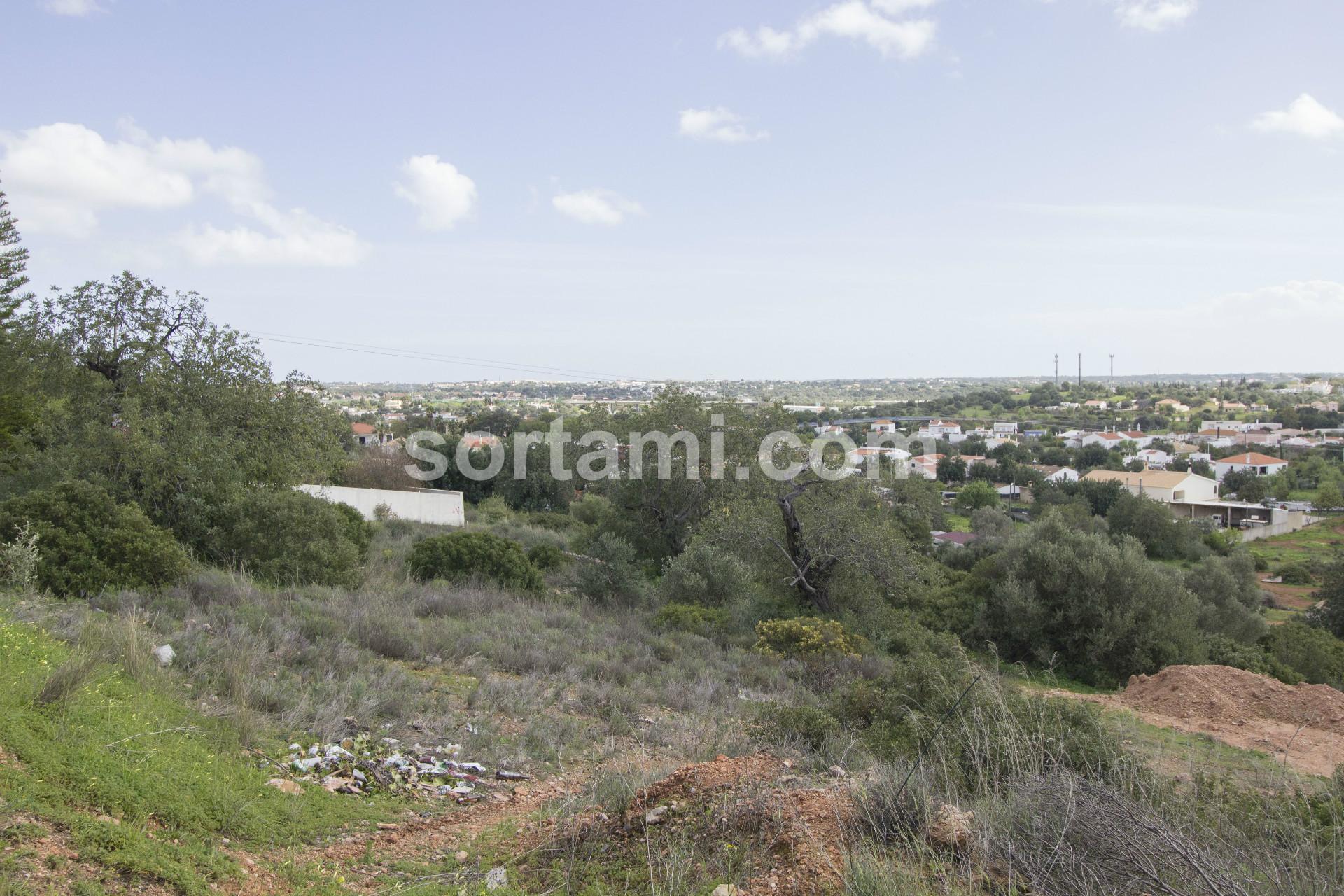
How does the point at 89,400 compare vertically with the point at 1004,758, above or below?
above

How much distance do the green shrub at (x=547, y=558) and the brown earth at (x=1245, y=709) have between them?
951 centimetres

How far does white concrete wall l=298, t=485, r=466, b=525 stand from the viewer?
21.6 meters

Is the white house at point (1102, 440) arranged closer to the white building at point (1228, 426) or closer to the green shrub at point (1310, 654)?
the white building at point (1228, 426)


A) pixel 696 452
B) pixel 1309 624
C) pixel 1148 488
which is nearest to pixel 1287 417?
pixel 1148 488

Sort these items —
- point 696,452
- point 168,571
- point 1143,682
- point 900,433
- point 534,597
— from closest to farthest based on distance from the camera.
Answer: point 168,571 → point 1143,682 → point 534,597 → point 696,452 → point 900,433

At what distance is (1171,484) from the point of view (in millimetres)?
55844

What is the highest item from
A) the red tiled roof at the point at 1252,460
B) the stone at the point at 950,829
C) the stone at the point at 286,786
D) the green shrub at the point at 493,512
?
the stone at the point at 950,829

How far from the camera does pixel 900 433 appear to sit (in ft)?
240

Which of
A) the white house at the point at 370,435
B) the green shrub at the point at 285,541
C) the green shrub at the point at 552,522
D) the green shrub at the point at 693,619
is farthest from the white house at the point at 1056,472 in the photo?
the green shrub at the point at 285,541

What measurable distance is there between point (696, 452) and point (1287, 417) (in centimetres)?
10768

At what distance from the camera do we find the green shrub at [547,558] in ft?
49.9

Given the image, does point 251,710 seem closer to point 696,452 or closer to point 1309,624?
point 696,452

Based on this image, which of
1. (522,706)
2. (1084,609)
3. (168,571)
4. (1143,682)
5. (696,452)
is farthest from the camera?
(696,452)

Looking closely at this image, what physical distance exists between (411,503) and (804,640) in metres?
15.9
